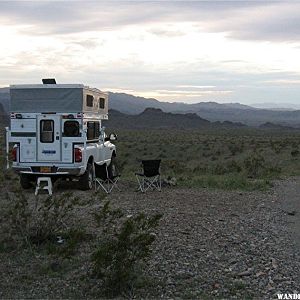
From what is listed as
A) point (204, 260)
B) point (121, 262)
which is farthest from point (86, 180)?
point (121, 262)

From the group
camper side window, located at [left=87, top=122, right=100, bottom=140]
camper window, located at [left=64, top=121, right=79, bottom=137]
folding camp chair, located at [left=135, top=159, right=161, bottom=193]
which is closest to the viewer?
camper window, located at [left=64, top=121, right=79, bottom=137]

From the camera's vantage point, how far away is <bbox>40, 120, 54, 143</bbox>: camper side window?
14188 mm

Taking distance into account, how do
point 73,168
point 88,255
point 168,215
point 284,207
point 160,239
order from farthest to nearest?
point 73,168
point 284,207
point 168,215
point 160,239
point 88,255

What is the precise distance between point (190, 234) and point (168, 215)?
171 cm

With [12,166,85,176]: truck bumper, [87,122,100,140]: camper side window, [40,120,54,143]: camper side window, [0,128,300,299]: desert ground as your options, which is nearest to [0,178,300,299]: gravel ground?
[0,128,300,299]: desert ground

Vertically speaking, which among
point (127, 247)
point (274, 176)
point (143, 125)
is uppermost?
point (127, 247)

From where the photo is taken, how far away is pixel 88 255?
301 inches

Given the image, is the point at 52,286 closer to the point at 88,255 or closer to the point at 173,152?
the point at 88,255

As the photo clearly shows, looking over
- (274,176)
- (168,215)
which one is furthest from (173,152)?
(168,215)

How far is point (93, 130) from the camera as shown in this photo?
15.5 meters

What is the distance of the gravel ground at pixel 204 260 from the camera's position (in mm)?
6316

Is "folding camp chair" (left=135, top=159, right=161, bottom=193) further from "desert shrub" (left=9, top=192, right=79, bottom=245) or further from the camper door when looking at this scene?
"desert shrub" (left=9, top=192, right=79, bottom=245)

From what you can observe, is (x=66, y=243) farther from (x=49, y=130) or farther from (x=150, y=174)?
(x=150, y=174)

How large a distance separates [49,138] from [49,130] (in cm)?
20
